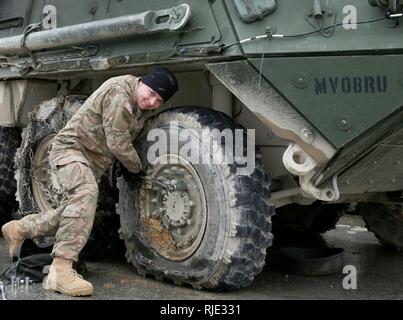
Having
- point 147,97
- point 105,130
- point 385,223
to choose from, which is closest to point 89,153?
point 105,130

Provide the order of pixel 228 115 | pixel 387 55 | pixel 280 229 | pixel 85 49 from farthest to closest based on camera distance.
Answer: pixel 280 229 → pixel 85 49 → pixel 228 115 → pixel 387 55

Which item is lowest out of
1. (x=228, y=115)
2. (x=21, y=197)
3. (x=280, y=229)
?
(x=280, y=229)

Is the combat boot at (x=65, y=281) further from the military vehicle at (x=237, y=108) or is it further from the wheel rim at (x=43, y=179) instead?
the wheel rim at (x=43, y=179)

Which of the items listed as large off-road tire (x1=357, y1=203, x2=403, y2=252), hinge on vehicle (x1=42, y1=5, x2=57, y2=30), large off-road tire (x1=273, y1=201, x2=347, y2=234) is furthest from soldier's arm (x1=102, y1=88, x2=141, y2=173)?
large off-road tire (x1=357, y1=203, x2=403, y2=252)

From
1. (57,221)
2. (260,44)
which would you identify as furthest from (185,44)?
(57,221)

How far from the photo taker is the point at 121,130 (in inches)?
176

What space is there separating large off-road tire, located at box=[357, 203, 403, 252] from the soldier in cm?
218

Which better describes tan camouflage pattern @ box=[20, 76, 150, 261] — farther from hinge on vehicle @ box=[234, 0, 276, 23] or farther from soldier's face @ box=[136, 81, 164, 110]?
hinge on vehicle @ box=[234, 0, 276, 23]

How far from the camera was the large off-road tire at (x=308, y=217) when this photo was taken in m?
6.17

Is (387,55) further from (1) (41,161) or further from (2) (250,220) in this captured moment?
(1) (41,161)

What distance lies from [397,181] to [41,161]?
2662 mm

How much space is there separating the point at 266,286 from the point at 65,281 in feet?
4.06
